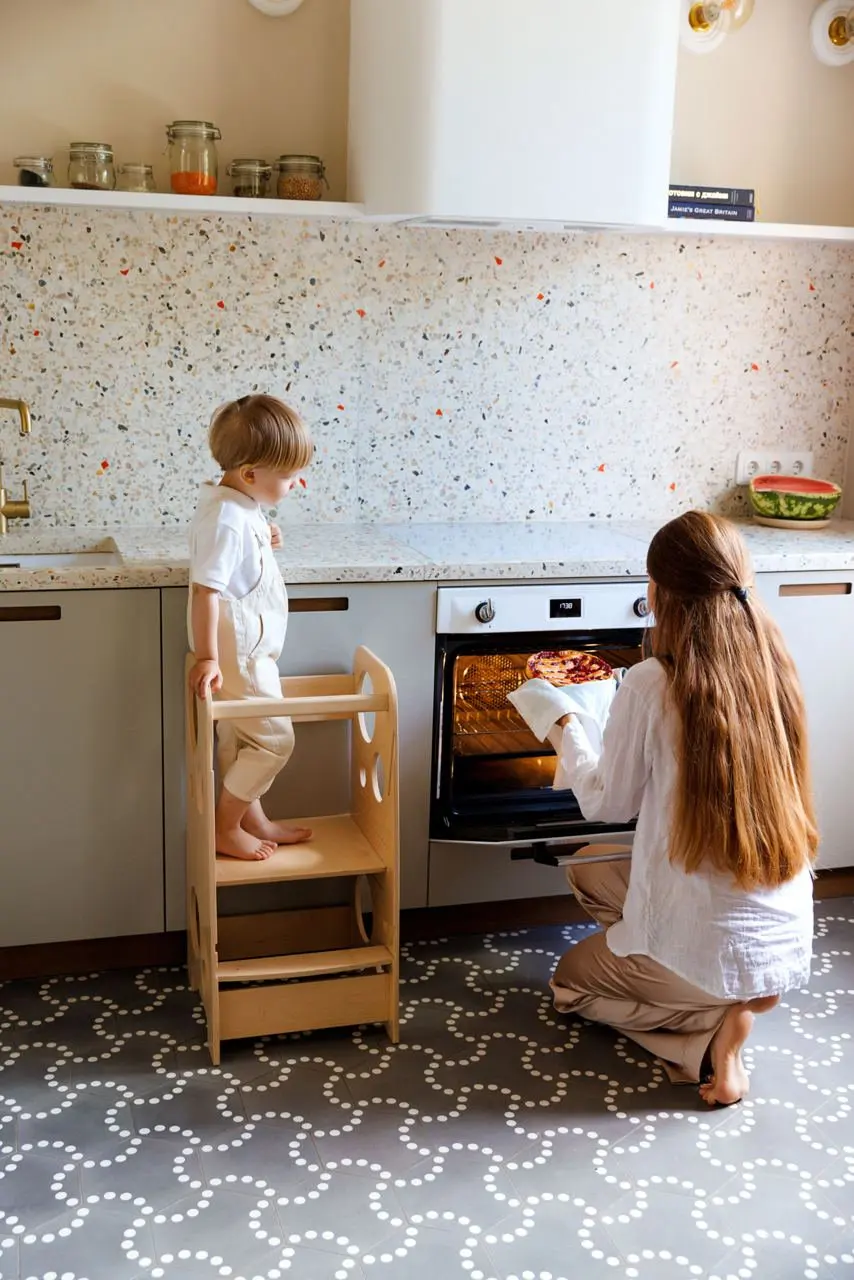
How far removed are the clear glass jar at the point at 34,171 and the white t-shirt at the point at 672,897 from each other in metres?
1.63

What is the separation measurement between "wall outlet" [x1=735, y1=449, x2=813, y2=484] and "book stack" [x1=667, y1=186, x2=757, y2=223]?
2.06ft

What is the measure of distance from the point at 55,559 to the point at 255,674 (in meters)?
0.72

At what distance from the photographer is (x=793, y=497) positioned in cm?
332

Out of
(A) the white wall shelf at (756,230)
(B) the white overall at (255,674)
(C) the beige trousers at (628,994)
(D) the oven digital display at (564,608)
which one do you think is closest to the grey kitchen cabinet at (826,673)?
(D) the oven digital display at (564,608)

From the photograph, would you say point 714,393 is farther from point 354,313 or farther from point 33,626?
point 33,626

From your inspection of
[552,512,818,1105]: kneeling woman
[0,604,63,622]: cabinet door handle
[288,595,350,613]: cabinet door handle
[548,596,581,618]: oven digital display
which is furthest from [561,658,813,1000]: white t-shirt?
[0,604,63,622]: cabinet door handle

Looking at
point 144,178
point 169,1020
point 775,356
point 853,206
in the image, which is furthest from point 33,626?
point 853,206

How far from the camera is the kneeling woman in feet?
6.95

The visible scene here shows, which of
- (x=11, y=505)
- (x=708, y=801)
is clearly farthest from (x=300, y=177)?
(x=708, y=801)

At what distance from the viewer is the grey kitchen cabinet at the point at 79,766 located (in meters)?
2.51

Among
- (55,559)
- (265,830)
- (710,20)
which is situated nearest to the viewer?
(265,830)

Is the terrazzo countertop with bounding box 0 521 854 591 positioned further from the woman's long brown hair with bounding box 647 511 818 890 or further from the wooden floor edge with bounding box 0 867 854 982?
the wooden floor edge with bounding box 0 867 854 982

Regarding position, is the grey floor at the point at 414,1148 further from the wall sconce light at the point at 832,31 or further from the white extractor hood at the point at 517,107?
the wall sconce light at the point at 832,31

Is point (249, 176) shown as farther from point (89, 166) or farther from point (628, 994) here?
point (628, 994)
